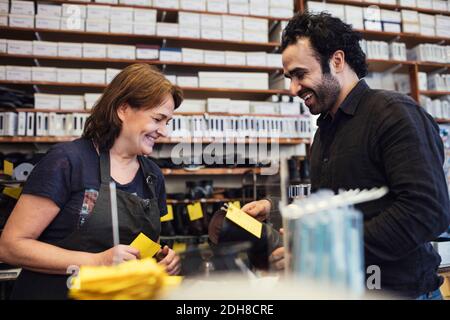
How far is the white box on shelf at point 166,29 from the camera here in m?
3.43

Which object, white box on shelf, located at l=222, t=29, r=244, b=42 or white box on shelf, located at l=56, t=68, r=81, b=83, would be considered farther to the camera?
white box on shelf, located at l=222, t=29, r=244, b=42

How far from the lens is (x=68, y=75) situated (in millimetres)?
3275

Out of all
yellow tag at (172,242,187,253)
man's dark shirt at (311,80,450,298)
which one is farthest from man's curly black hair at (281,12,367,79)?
yellow tag at (172,242,187,253)

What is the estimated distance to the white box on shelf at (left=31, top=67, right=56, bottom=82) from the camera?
322cm

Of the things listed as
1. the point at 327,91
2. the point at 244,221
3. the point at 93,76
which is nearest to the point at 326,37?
the point at 327,91

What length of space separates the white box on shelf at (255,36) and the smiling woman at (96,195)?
2494mm

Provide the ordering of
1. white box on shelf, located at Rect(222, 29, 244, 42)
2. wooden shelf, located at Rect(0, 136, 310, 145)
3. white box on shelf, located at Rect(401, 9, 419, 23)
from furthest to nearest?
white box on shelf, located at Rect(401, 9, 419, 23)
white box on shelf, located at Rect(222, 29, 244, 42)
wooden shelf, located at Rect(0, 136, 310, 145)

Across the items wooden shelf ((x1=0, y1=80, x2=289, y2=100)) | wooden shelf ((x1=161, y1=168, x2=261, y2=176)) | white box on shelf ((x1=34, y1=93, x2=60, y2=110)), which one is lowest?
wooden shelf ((x1=161, y1=168, x2=261, y2=176))

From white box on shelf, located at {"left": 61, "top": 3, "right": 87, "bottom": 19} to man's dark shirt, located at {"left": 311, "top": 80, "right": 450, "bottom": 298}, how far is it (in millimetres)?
2980

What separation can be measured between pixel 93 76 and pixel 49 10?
2.25 ft

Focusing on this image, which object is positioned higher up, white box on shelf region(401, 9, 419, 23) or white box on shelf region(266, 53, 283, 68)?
white box on shelf region(401, 9, 419, 23)

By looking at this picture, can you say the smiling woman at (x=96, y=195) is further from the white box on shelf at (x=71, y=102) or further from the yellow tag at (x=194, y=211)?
the white box on shelf at (x=71, y=102)

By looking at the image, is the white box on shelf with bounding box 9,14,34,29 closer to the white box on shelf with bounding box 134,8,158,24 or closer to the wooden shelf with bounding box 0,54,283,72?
the wooden shelf with bounding box 0,54,283,72

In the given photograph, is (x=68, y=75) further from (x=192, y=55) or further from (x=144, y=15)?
(x=192, y=55)
